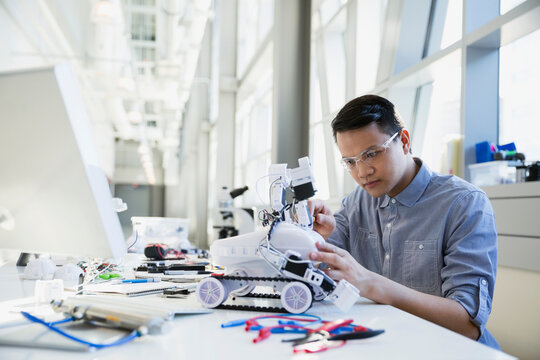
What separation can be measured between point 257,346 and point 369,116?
930 mm

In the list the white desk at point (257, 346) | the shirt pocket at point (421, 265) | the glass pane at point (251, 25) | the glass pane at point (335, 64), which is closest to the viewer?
the white desk at point (257, 346)

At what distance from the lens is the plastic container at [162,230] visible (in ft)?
10.6

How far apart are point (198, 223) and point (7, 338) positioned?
36.1 feet

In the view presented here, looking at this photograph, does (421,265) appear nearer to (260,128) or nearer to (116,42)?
(260,128)

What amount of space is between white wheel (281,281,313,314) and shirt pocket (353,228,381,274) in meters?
0.72

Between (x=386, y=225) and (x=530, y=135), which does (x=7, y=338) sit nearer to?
(x=386, y=225)

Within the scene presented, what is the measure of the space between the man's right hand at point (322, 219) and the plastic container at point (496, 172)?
80cm

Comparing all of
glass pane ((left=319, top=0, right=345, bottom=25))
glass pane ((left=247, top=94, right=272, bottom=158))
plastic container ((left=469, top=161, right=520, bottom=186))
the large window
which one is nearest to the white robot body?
plastic container ((left=469, top=161, right=520, bottom=186))

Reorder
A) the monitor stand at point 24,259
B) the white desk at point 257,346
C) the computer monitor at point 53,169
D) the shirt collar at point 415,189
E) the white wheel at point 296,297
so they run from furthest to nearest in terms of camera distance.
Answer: the monitor stand at point 24,259, the shirt collar at point 415,189, the white wheel at point 296,297, the computer monitor at point 53,169, the white desk at point 257,346

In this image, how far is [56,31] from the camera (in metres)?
7.21

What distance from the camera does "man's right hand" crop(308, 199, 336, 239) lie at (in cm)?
170

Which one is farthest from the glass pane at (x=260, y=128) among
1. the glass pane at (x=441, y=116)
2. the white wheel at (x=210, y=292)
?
the white wheel at (x=210, y=292)

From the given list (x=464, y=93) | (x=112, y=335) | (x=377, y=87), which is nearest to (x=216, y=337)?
(x=112, y=335)

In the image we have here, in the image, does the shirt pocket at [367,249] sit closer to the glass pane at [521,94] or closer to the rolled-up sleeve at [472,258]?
the rolled-up sleeve at [472,258]
